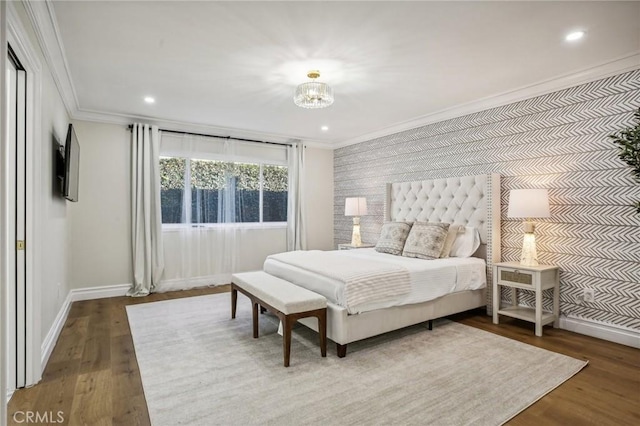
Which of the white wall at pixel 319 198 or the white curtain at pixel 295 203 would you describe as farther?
the white wall at pixel 319 198

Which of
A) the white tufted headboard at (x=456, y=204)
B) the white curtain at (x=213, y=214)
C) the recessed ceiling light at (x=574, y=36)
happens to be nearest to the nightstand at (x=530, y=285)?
the white tufted headboard at (x=456, y=204)

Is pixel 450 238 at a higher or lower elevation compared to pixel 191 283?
higher

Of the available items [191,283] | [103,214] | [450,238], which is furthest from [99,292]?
[450,238]

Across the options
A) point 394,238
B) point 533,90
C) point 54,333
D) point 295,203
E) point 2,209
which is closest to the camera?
point 2,209

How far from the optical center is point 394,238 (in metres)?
4.43

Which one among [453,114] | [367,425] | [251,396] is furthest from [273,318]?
[453,114]

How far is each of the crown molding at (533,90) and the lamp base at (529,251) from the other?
4.94 ft

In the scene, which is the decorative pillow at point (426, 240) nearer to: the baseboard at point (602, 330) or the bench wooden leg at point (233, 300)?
the baseboard at point (602, 330)

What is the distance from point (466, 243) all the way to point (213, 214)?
147 inches

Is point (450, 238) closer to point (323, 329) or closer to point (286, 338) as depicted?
point (323, 329)

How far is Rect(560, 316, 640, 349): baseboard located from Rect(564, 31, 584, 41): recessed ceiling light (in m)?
2.52

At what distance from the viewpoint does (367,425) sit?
6.18 feet

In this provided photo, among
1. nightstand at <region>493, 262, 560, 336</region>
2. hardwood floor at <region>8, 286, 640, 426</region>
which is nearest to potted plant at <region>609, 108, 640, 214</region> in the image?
nightstand at <region>493, 262, 560, 336</region>

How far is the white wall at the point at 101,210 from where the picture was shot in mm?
4559
